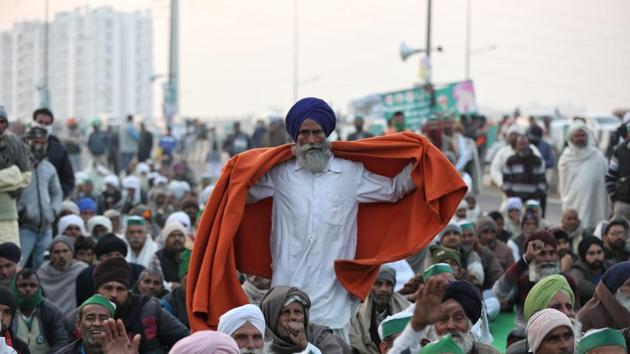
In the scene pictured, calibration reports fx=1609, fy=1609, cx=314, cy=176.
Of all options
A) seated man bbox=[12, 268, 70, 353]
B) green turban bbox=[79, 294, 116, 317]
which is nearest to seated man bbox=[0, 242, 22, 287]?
seated man bbox=[12, 268, 70, 353]

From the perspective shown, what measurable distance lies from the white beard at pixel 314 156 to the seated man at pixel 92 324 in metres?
1.35

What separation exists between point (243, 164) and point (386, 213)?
863 millimetres

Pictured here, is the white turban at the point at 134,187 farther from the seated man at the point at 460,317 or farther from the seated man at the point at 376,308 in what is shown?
the seated man at the point at 460,317

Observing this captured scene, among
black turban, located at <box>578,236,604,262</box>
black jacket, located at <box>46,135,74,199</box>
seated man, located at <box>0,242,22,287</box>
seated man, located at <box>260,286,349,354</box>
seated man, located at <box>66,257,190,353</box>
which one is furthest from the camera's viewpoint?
black jacket, located at <box>46,135,74,199</box>

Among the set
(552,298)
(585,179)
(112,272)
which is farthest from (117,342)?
(585,179)

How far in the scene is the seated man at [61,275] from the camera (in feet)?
42.2

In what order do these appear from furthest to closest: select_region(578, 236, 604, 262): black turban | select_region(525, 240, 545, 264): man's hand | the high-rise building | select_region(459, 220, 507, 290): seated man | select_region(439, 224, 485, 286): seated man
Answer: the high-rise building < select_region(459, 220, 507, 290): seated man < select_region(439, 224, 485, 286): seated man < select_region(578, 236, 604, 262): black turban < select_region(525, 240, 545, 264): man's hand

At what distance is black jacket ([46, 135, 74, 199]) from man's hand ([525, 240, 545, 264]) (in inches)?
196

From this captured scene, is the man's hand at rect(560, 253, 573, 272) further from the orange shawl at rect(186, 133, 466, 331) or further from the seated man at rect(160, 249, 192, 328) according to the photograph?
the orange shawl at rect(186, 133, 466, 331)

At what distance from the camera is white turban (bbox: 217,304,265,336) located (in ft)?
25.6

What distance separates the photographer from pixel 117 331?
22.3 feet

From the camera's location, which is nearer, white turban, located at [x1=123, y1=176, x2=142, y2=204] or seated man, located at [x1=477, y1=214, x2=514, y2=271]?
seated man, located at [x1=477, y1=214, x2=514, y2=271]

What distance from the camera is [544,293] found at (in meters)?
8.99

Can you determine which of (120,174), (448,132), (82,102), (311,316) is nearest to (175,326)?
(311,316)
